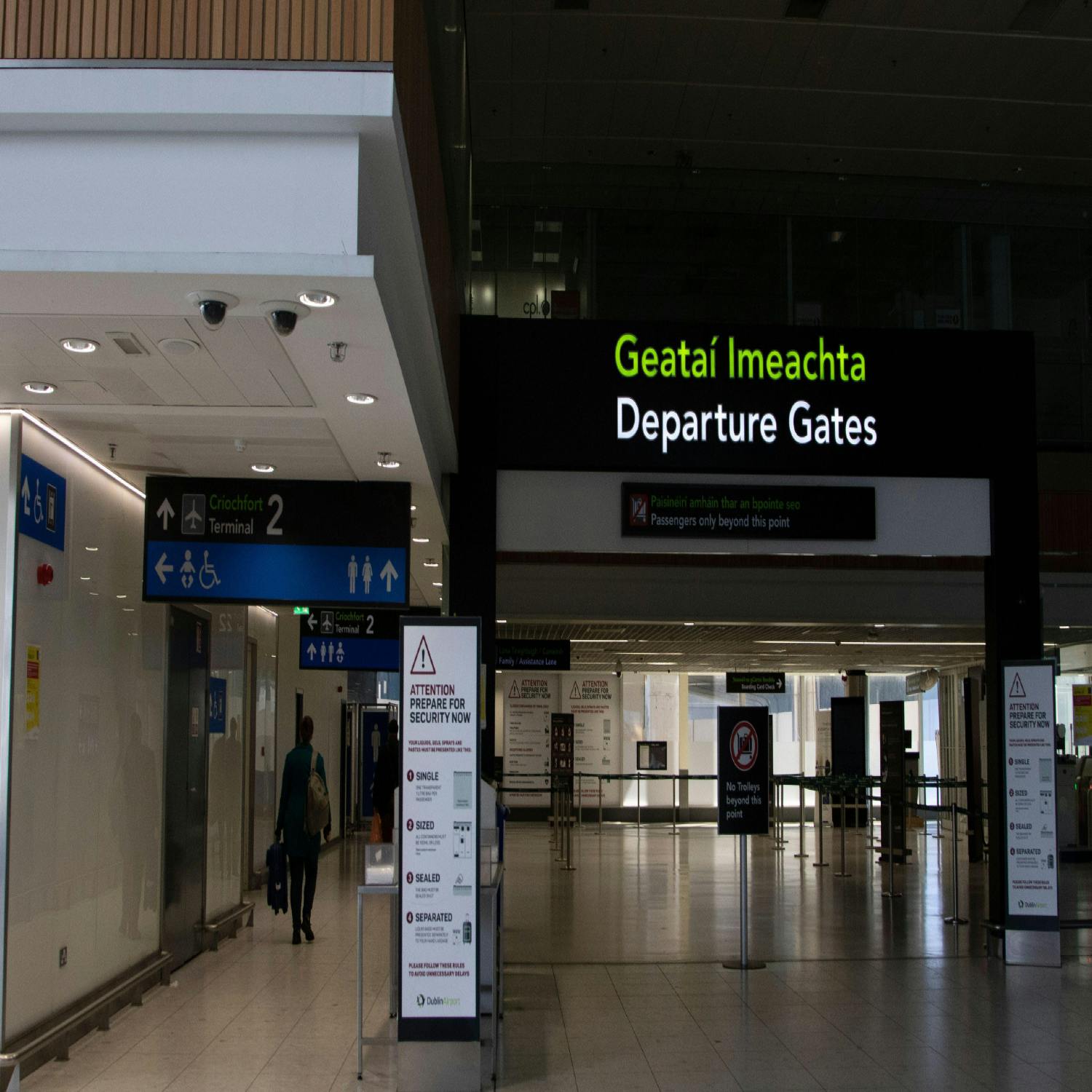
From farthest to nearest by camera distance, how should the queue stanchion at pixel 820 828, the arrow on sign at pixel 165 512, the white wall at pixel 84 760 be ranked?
the queue stanchion at pixel 820 828 < the arrow on sign at pixel 165 512 < the white wall at pixel 84 760

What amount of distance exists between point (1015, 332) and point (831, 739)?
11542 mm

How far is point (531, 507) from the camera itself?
29.2ft

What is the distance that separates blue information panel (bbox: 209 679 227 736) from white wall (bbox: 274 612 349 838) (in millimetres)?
1297

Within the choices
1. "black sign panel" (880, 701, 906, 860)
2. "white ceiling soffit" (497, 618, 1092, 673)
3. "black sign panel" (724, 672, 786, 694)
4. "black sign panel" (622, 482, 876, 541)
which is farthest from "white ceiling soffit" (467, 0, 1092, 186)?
"black sign panel" (724, 672, 786, 694)

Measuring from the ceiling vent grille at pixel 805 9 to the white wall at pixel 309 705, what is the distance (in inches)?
325

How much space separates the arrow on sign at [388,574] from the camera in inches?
283

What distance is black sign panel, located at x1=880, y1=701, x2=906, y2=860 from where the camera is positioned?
15984 millimetres

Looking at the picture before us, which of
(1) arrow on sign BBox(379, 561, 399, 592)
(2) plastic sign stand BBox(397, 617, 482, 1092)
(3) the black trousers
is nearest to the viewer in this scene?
(2) plastic sign stand BBox(397, 617, 482, 1092)

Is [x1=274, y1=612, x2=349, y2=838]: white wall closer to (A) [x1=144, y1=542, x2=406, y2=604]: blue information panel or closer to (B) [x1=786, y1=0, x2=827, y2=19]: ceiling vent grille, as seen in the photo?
(A) [x1=144, y1=542, x2=406, y2=604]: blue information panel

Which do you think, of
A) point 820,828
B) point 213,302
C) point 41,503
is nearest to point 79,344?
point 213,302

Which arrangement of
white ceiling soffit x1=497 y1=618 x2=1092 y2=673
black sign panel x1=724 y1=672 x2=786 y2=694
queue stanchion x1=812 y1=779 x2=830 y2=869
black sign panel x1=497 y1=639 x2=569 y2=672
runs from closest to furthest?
queue stanchion x1=812 y1=779 x2=830 y2=869 < white ceiling soffit x1=497 y1=618 x2=1092 y2=673 < black sign panel x1=497 y1=639 x2=569 y2=672 < black sign panel x1=724 y1=672 x2=786 y2=694

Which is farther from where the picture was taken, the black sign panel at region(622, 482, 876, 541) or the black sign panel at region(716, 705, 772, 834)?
the black sign panel at region(716, 705, 772, 834)

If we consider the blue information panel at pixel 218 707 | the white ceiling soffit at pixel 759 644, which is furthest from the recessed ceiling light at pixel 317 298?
the white ceiling soffit at pixel 759 644

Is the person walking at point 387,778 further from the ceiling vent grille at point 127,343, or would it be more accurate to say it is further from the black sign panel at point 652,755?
the black sign panel at point 652,755
